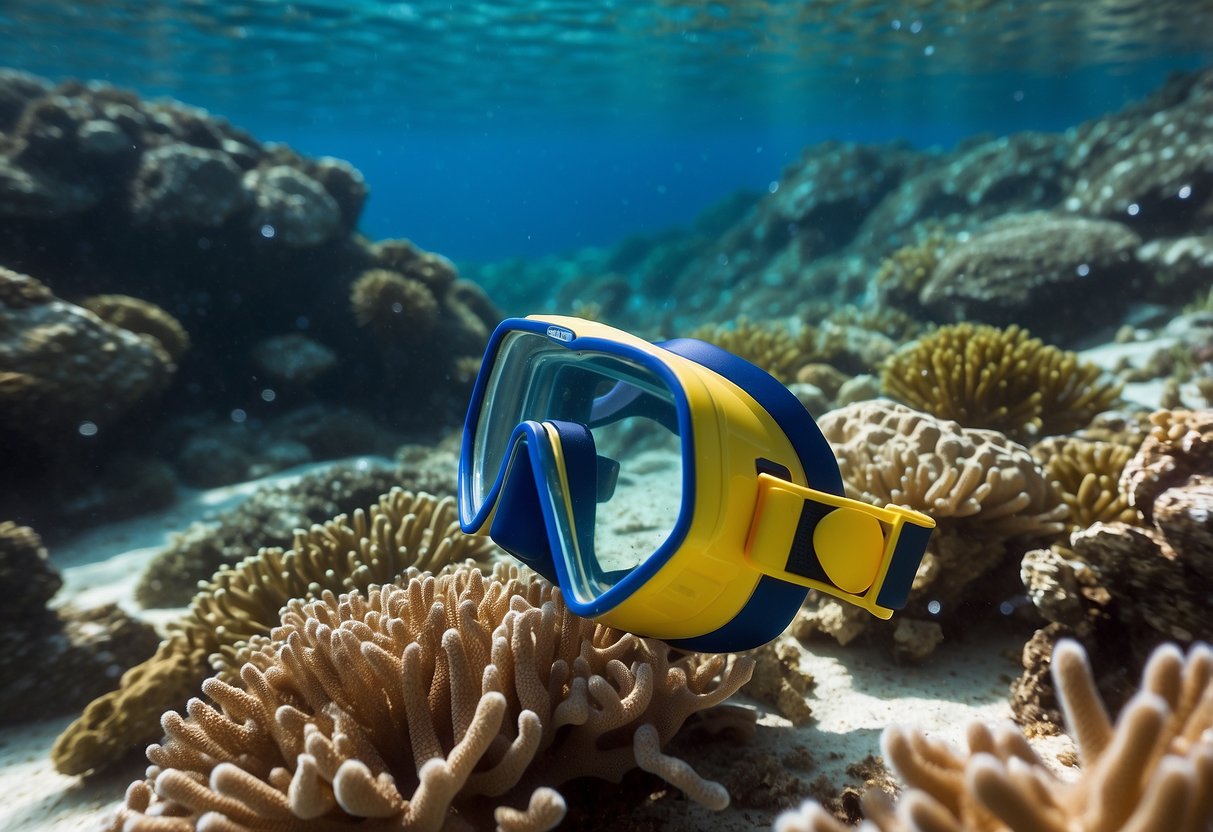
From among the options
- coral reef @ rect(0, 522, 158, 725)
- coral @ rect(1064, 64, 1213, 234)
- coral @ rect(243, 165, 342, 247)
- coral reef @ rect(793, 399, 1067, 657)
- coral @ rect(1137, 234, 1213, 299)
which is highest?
coral @ rect(1064, 64, 1213, 234)

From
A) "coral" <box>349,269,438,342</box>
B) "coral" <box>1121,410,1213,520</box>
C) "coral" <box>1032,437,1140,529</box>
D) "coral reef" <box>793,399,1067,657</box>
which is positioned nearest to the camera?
"coral" <box>1121,410,1213,520</box>

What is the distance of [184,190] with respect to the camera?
8.44 meters

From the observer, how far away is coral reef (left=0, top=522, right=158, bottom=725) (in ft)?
12.6

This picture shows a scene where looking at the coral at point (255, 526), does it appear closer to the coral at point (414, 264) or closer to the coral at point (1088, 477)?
the coral at point (414, 264)

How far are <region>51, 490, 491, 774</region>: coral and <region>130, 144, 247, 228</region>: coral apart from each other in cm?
632

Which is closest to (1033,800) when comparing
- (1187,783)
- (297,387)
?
(1187,783)

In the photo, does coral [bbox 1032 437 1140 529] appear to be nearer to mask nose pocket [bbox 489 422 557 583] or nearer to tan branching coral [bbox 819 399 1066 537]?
tan branching coral [bbox 819 399 1066 537]

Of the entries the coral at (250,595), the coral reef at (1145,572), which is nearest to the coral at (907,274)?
the coral reef at (1145,572)

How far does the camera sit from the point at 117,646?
409 cm

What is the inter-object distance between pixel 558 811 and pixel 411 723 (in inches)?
20.2

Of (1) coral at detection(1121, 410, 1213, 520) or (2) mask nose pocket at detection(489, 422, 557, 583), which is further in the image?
(1) coral at detection(1121, 410, 1213, 520)

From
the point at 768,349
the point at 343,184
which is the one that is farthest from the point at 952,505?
the point at 343,184

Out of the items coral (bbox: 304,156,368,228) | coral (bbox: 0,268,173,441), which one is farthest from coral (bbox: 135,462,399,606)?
coral (bbox: 304,156,368,228)

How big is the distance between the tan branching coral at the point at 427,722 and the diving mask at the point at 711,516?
0.19 m
